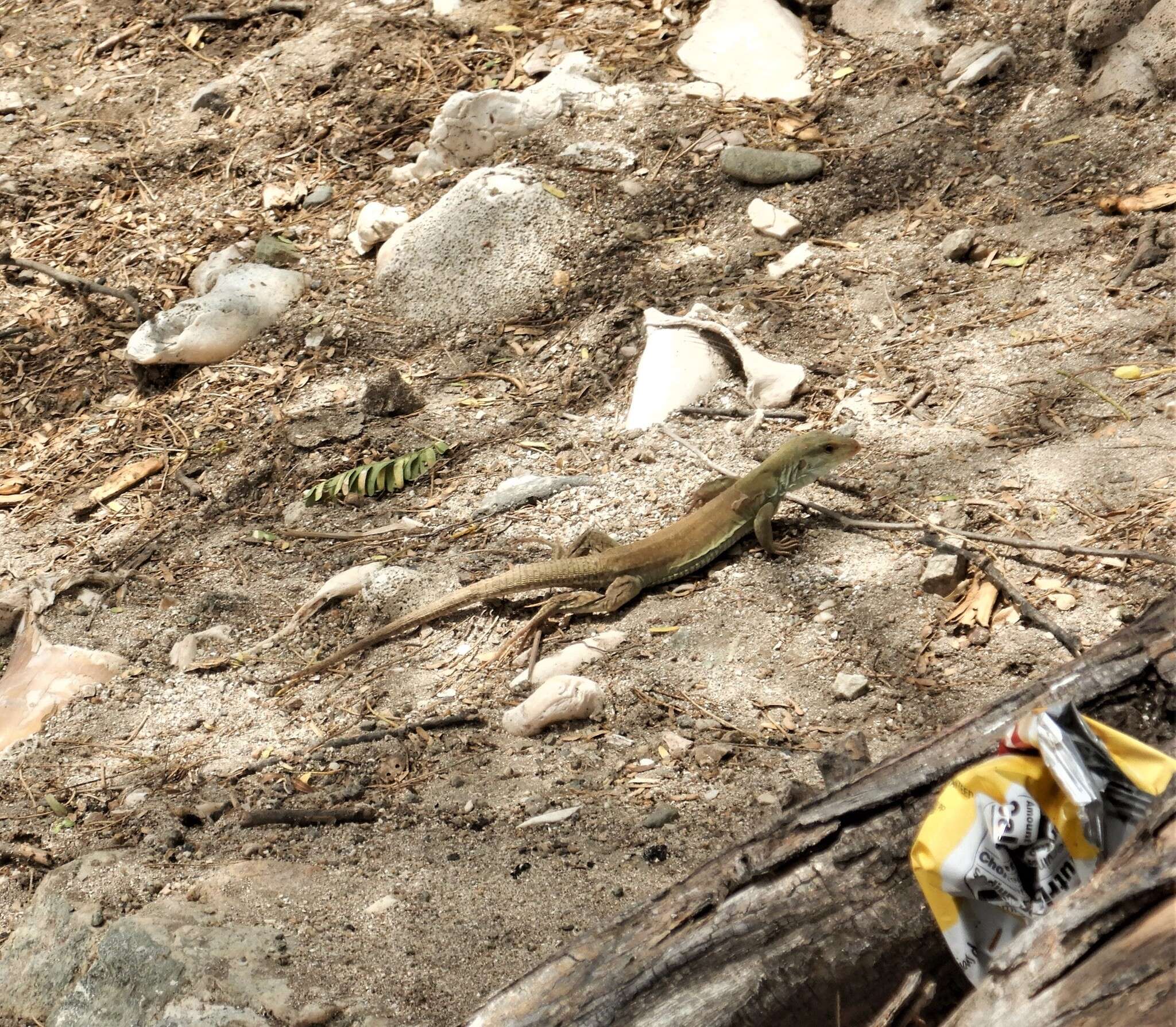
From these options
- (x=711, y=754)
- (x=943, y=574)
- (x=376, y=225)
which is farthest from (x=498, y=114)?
(x=711, y=754)

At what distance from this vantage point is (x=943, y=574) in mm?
3928

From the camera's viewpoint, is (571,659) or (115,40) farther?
(115,40)

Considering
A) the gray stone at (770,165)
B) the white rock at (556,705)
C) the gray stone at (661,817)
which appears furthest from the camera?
the gray stone at (770,165)

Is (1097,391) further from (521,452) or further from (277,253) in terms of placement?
(277,253)

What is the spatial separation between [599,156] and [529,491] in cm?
266

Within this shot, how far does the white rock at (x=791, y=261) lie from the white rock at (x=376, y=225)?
2.32 meters

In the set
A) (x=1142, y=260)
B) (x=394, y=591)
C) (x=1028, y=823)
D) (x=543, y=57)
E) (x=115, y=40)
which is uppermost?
(x=1028, y=823)

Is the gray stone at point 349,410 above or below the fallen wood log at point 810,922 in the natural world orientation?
below

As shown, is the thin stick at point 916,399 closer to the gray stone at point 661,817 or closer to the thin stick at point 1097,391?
the thin stick at point 1097,391

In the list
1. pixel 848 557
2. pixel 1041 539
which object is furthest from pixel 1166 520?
pixel 848 557

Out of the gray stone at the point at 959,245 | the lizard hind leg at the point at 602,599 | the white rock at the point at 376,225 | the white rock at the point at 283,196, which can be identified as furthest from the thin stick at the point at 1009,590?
the white rock at the point at 283,196

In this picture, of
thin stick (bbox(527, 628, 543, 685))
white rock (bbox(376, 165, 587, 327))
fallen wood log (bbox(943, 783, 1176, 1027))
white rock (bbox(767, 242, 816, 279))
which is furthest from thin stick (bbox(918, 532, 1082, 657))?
white rock (bbox(376, 165, 587, 327))

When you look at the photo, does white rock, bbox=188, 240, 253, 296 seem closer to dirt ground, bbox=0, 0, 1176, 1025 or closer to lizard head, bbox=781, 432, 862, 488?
dirt ground, bbox=0, 0, 1176, 1025

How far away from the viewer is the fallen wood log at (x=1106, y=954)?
1444 millimetres
